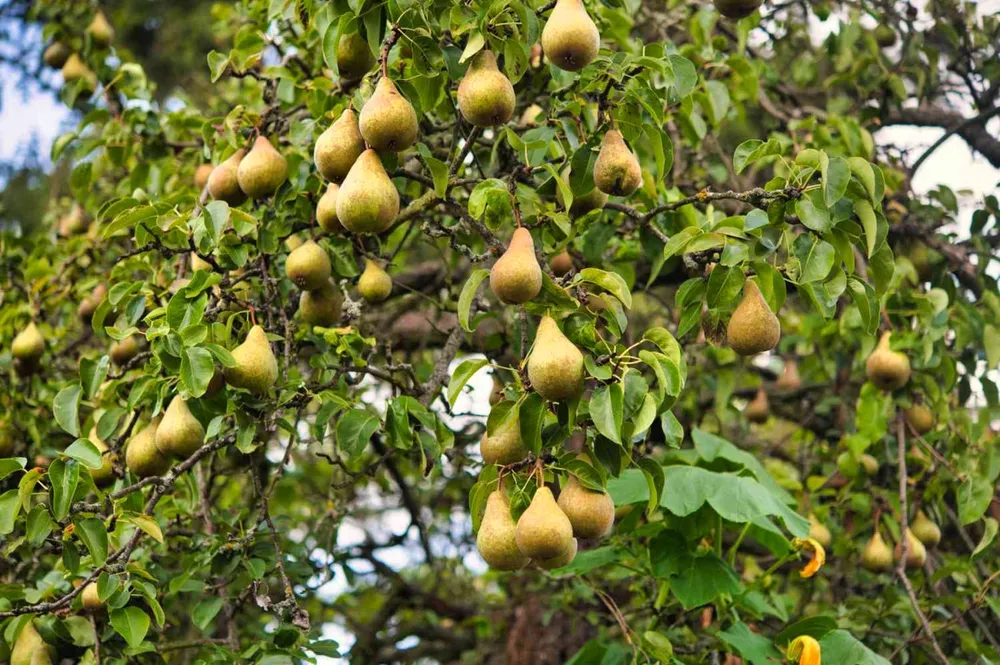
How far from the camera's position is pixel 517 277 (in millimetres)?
1588

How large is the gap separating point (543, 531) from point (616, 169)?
64 centimetres

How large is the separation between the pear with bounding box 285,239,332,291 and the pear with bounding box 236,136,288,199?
0.56 feet

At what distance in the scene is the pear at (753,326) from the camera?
1705 mm

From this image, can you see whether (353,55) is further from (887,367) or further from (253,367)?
(887,367)

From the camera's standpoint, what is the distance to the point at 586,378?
1572 millimetres

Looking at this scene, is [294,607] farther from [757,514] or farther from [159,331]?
[757,514]

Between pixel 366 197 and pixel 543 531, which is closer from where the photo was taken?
pixel 543 531

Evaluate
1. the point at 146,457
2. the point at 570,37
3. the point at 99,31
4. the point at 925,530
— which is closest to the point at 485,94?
the point at 570,37

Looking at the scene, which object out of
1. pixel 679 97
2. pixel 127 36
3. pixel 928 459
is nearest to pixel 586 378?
pixel 679 97

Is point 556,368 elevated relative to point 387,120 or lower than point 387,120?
lower

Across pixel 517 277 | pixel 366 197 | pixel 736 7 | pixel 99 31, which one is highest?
Answer: pixel 99 31

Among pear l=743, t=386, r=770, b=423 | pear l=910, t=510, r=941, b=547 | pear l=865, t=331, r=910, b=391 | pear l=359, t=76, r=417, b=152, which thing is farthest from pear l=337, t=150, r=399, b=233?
pear l=743, t=386, r=770, b=423

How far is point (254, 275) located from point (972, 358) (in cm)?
193

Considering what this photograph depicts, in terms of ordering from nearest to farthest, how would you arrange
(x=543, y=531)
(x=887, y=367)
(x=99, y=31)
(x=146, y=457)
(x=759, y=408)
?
(x=543, y=531)
(x=146, y=457)
(x=887, y=367)
(x=99, y=31)
(x=759, y=408)
